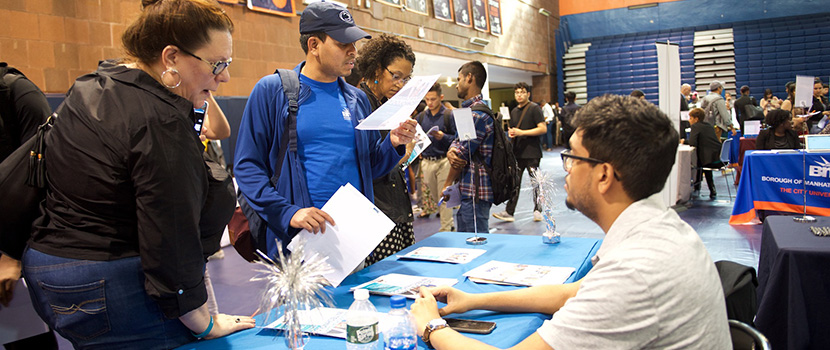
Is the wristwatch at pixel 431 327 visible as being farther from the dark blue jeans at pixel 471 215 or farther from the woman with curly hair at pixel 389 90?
the dark blue jeans at pixel 471 215

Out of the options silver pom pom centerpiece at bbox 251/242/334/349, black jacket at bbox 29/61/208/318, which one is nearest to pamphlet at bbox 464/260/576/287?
silver pom pom centerpiece at bbox 251/242/334/349

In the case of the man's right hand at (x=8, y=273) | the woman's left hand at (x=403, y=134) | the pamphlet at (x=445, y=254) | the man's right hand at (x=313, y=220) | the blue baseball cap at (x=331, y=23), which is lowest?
the pamphlet at (x=445, y=254)

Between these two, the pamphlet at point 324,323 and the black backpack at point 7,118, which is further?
the black backpack at point 7,118

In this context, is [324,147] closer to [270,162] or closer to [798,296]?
[270,162]

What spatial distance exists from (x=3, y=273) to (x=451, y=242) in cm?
154

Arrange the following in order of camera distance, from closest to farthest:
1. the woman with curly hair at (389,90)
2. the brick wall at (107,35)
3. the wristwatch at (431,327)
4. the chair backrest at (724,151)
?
the wristwatch at (431,327)
the woman with curly hair at (389,90)
the brick wall at (107,35)
the chair backrest at (724,151)

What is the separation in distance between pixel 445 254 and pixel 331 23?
37.2 inches

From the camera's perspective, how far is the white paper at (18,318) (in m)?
1.68

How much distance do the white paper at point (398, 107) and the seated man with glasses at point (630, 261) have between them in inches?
28.0

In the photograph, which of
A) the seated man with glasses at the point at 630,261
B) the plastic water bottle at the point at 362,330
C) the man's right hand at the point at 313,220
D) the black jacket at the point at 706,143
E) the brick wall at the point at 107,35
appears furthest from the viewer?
the black jacket at the point at 706,143

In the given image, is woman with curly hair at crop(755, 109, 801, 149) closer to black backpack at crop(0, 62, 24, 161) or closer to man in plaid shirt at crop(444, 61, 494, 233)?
man in plaid shirt at crop(444, 61, 494, 233)

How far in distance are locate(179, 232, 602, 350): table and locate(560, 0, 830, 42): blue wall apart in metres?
17.7

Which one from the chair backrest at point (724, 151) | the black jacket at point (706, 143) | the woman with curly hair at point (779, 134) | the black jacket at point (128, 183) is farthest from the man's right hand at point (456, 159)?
the chair backrest at point (724, 151)

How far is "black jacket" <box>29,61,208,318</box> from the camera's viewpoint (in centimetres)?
105
